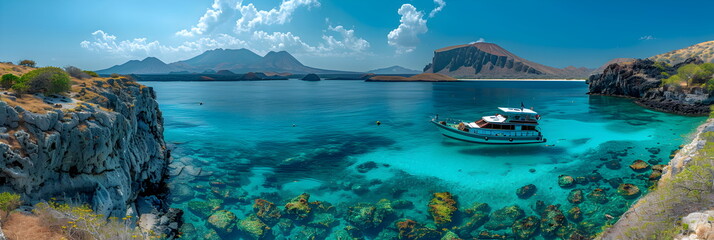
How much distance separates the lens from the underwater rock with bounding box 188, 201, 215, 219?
854 inches

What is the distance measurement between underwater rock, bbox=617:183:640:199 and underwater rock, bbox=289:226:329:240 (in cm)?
2198

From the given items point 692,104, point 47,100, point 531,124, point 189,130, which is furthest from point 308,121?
point 692,104

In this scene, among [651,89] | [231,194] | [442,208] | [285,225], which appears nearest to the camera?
[285,225]

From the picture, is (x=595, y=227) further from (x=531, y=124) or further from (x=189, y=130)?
(x=189, y=130)

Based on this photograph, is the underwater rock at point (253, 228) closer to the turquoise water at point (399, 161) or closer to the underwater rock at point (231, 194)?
the turquoise water at point (399, 161)

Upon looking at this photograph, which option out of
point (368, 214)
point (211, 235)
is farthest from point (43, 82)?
point (368, 214)

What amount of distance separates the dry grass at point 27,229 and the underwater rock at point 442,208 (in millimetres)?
18548

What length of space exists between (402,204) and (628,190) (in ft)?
56.3

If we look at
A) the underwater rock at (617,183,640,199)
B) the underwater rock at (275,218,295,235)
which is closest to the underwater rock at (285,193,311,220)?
the underwater rock at (275,218,295,235)

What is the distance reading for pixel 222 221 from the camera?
66.6ft

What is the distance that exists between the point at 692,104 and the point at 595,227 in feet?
219

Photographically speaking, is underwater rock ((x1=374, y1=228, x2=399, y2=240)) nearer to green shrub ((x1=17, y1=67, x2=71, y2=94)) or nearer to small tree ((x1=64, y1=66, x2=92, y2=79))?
green shrub ((x1=17, y1=67, x2=71, y2=94))

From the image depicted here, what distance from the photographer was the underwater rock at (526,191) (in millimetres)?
24320

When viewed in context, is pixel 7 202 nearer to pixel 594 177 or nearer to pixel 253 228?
pixel 253 228
